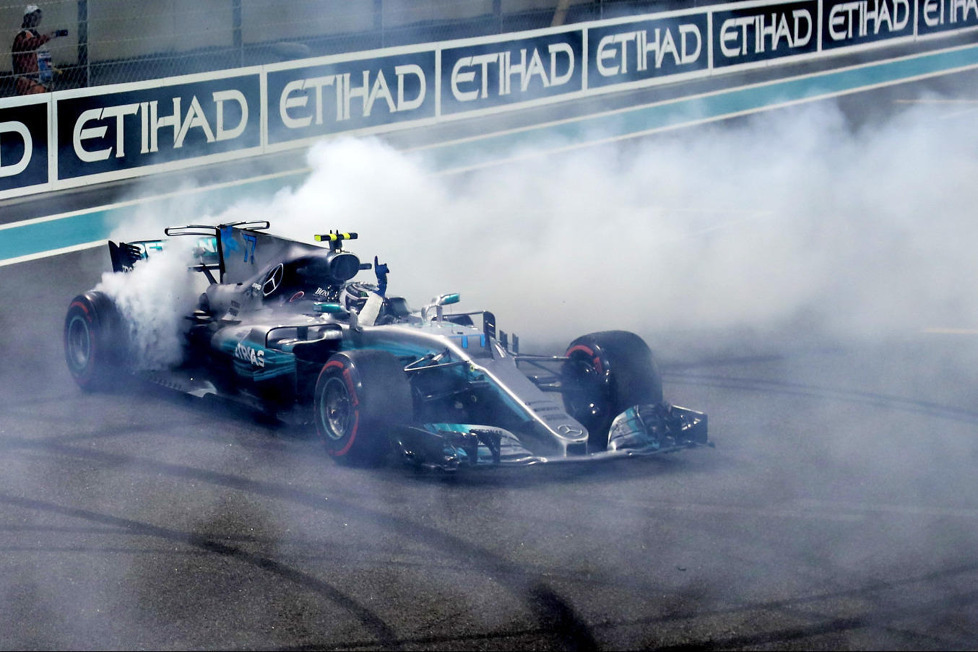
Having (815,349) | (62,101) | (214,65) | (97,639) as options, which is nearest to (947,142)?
(815,349)

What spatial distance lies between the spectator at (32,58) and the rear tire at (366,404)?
7221mm

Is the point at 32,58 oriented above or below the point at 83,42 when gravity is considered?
below

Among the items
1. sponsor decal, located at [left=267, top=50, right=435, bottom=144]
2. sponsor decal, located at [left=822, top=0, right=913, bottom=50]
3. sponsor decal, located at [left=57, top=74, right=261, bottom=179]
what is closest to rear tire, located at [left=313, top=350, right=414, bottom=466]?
sponsor decal, located at [left=57, top=74, right=261, bottom=179]

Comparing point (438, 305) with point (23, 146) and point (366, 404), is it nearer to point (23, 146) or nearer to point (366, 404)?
point (366, 404)

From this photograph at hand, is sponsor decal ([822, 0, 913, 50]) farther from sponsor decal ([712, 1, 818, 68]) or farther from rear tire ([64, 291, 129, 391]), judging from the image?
rear tire ([64, 291, 129, 391])

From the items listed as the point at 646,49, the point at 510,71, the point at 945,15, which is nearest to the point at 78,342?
the point at 510,71

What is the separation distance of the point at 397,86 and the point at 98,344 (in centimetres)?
764

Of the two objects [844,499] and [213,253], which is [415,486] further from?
[213,253]

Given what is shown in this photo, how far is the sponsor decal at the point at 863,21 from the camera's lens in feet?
67.9

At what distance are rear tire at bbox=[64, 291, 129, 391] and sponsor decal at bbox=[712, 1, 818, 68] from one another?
12.1 m

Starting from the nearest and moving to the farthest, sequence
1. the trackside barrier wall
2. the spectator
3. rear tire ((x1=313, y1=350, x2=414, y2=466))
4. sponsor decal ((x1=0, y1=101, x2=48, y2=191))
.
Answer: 1. rear tire ((x1=313, y1=350, x2=414, y2=466))
2. sponsor decal ((x1=0, y1=101, x2=48, y2=191))
3. the trackside barrier wall
4. the spectator

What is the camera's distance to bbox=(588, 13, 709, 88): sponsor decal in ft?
59.4

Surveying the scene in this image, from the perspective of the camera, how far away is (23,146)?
1284 centimetres

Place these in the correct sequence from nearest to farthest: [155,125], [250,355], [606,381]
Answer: [606,381], [250,355], [155,125]
